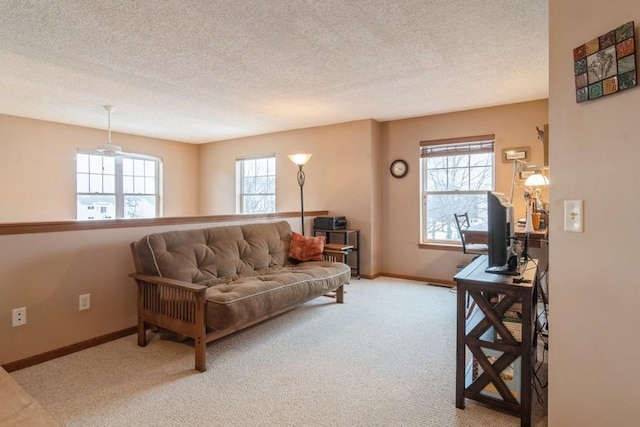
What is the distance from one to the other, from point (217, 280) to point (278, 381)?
110cm

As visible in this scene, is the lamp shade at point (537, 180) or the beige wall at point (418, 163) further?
the beige wall at point (418, 163)

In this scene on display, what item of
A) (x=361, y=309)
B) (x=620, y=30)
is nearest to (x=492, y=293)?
(x=620, y=30)

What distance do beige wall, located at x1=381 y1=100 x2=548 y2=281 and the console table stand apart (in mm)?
2667

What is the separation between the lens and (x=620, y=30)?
43.9 inches

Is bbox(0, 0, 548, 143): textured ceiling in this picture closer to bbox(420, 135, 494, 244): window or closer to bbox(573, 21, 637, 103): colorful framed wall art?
bbox(420, 135, 494, 244): window

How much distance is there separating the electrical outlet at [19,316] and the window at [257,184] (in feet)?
12.7

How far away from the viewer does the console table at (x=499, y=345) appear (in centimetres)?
167

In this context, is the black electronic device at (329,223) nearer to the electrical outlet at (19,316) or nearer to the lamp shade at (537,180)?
the lamp shade at (537,180)

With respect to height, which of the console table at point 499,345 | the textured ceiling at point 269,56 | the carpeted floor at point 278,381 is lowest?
the carpeted floor at point 278,381

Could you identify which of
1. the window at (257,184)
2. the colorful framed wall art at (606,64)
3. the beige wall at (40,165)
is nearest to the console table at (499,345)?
the colorful framed wall art at (606,64)

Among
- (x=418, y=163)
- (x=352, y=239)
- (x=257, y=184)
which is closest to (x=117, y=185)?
(x=257, y=184)

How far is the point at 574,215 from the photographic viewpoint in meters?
1.26

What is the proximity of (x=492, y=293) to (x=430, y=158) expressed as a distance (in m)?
3.18

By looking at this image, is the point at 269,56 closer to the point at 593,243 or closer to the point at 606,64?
the point at 606,64
